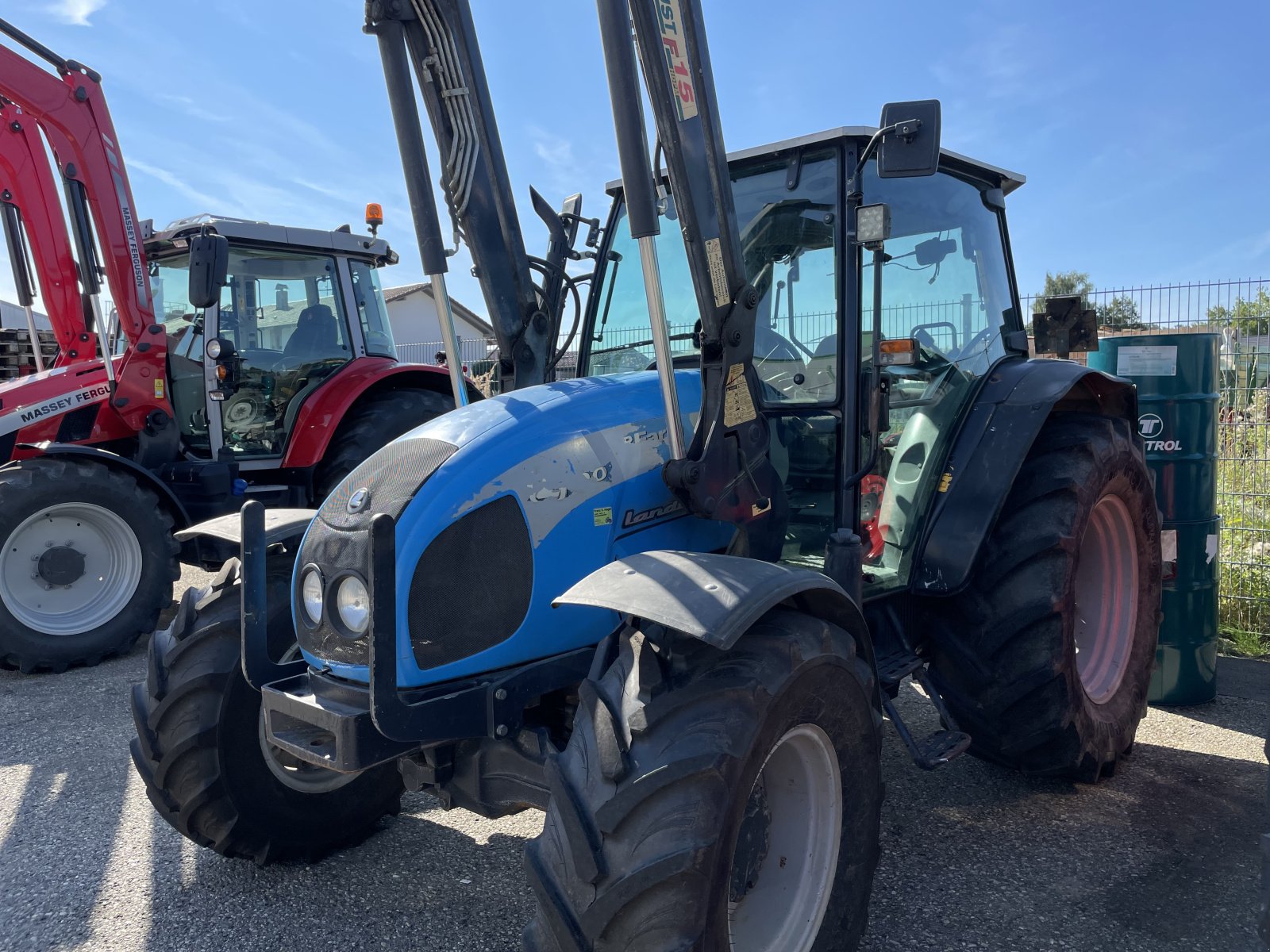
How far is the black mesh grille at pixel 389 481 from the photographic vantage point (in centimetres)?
220

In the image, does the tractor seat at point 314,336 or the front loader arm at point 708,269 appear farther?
the tractor seat at point 314,336

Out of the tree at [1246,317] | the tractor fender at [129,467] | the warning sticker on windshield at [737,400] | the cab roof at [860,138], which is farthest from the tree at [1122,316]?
the tractor fender at [129,467]

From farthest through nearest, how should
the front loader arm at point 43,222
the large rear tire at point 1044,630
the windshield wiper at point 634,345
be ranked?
the front loader arm at point 43,222
the windshield wiper at point 634,345
the large rear tire at point 1044,630

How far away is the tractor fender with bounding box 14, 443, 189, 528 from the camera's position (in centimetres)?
551

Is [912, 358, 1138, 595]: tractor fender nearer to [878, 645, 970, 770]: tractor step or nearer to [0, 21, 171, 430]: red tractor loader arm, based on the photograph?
[878, 645, 970, 770]: tractor step

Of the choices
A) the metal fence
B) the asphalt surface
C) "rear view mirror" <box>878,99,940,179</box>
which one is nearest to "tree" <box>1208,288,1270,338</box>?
the metal fence

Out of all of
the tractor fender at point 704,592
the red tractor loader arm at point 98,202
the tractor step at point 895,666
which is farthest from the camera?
the red tractor loader arm at point 98,202

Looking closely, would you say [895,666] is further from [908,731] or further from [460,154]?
[460,154]

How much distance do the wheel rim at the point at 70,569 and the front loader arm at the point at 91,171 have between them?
128cm

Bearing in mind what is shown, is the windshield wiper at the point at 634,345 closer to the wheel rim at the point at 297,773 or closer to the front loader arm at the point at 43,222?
the wheel rim at the point at 297,773

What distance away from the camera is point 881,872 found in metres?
2.87

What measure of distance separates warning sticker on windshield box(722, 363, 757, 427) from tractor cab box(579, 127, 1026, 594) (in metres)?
0.21

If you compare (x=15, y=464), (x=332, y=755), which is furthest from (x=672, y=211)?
(x=15, y=464)

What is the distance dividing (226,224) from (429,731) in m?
5.55
